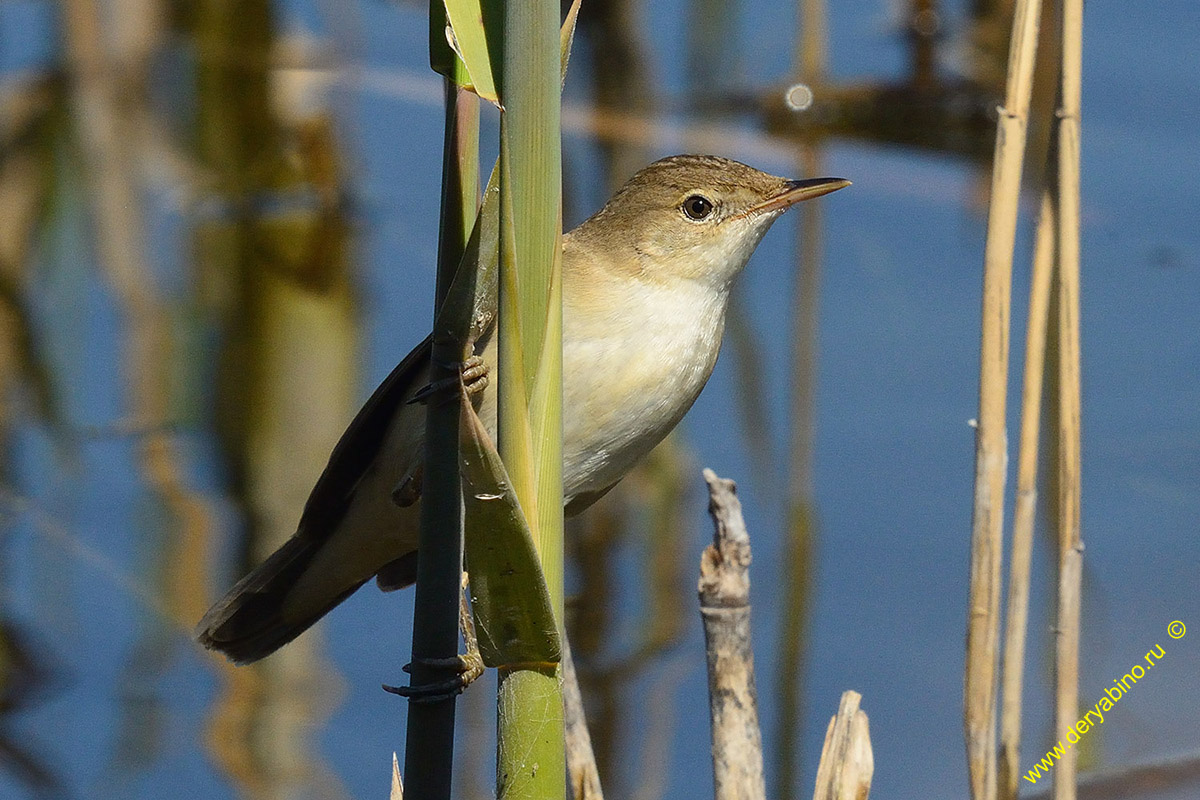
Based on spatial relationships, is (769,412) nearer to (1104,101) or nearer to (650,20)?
(1104,101)

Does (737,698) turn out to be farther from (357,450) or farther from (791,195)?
(791,195)

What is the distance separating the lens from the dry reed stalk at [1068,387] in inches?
76.7

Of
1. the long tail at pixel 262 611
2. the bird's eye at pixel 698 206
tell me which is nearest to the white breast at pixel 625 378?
the bird's eye at pixel 698 206

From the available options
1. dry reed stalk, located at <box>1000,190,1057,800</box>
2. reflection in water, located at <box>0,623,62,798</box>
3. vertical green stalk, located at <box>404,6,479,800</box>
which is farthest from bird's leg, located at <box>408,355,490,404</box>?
reflection in water, located at <box>0,623,62,798</box>

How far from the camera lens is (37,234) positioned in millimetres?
5086

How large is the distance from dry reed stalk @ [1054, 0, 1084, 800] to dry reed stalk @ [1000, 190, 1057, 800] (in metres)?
0.04

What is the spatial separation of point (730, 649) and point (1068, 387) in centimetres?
54

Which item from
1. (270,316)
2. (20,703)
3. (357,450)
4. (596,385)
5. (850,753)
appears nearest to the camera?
(850,753)

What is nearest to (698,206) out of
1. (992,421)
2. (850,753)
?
(992,421)

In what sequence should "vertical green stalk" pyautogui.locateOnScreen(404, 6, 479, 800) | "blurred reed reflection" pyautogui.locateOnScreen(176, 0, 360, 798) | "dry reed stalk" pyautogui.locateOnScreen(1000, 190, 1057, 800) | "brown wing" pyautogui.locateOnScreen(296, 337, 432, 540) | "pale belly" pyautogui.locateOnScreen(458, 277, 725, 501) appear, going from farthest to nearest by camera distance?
"blurred reed reflection" pyautogui.locateOnScreen(176, 0, 360, 798)
"brown wing" pyautogui.locateOnScreen(296, 337, 432, 540)
"pale belly" pyautogui.locateOnScreen(458, 277, 725, 501)
"dry reed stalk" pyautogui.locateOnScreen(1000, 190, 1057, 800)
"vertical green stalk" pyautogui.locateOnScreen(404, 6, 479, 800)

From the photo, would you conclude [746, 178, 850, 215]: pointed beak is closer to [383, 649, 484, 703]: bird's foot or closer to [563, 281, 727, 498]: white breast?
[563, 281, 727, 498]: white breast

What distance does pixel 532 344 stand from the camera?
133 cm

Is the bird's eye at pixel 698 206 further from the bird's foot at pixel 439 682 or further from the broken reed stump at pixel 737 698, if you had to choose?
the bird's foot at pixel 439 682

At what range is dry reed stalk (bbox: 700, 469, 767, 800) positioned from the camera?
193cm
